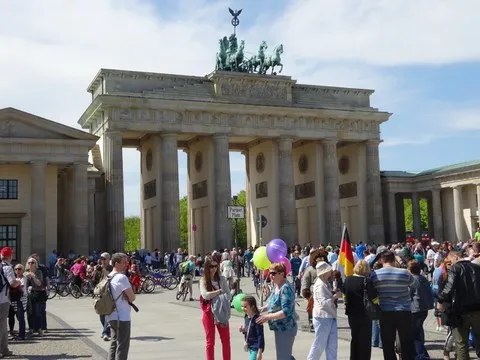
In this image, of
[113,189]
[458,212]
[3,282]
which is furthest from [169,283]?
[458,212]

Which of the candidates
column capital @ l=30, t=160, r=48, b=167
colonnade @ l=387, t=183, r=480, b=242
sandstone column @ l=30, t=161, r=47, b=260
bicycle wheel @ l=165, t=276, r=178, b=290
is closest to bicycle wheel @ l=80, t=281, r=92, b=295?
bicycle wheel @ l=165, t=276, r=178, b=290

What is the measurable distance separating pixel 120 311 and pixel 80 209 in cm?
3575

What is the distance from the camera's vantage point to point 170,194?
2124 inches

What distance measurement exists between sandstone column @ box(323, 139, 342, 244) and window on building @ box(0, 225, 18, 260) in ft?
88.1

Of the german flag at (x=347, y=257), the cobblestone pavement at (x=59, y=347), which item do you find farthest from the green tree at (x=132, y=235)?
the german flag at (x=347, y=257)

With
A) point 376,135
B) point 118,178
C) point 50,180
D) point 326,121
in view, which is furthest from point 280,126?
point 50,180

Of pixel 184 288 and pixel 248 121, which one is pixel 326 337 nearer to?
pixel 184 288

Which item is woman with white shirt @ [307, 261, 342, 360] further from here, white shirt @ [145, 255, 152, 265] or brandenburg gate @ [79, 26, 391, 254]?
brandenburg gate @ [79, 26, 391, 254]

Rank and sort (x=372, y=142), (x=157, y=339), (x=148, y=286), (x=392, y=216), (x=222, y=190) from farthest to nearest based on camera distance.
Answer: (x=392, y=216), (x=372, y=142), (x=222, y=190), (x=148, y=286), (x=157, y=339)

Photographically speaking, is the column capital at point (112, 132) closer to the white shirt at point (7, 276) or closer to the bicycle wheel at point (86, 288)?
the bicycle wheel at point (86, 288)

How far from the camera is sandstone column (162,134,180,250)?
53594mm

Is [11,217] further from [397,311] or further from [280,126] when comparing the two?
[397,311]

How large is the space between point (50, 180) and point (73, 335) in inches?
1205

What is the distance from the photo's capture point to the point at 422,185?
66.5m
